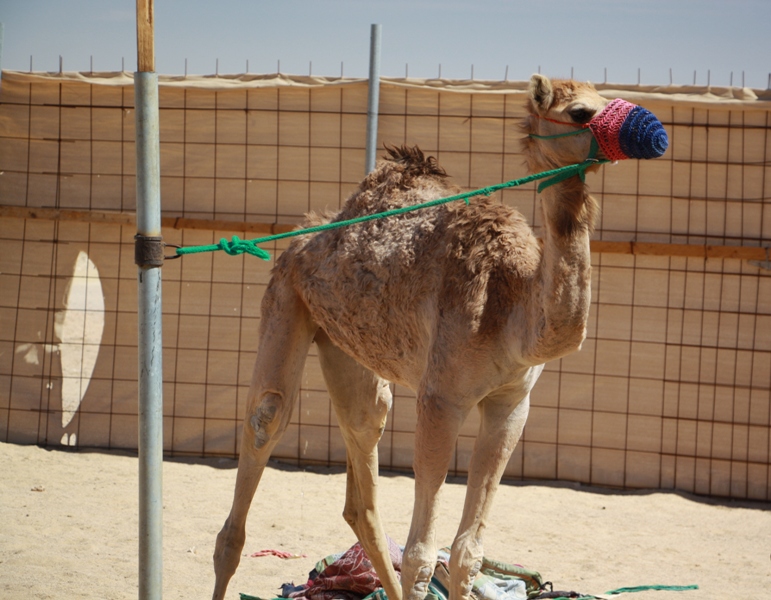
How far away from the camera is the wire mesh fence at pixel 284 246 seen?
717 centimetres

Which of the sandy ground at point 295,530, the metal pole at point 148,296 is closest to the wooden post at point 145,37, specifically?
the metal pole at point 148,296

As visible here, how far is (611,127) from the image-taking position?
9.75ft

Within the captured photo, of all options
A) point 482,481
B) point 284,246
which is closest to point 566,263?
point 482,481

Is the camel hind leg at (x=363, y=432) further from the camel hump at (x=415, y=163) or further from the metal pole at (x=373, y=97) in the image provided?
the metal pole at (x=373, y=97)

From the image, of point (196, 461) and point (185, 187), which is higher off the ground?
point (185, 187)

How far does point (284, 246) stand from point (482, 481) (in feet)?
14.1

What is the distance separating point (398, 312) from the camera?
3.84m

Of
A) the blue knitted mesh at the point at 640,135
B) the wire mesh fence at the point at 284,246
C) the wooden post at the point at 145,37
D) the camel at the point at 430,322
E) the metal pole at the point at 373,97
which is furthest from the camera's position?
the wire mesh fence at the point at 284,246

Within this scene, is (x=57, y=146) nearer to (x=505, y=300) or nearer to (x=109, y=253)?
(x=109, y=253)

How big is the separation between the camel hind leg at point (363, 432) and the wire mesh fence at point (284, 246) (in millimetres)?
2804

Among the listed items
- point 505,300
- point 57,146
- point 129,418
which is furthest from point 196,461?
point 505,300

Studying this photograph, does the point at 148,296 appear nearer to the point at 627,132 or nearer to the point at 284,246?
A: the point at 627,132

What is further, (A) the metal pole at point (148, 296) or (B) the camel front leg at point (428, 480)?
(B) the camel front leg at point (428, 480)

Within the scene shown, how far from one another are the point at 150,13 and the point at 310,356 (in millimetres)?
4712
